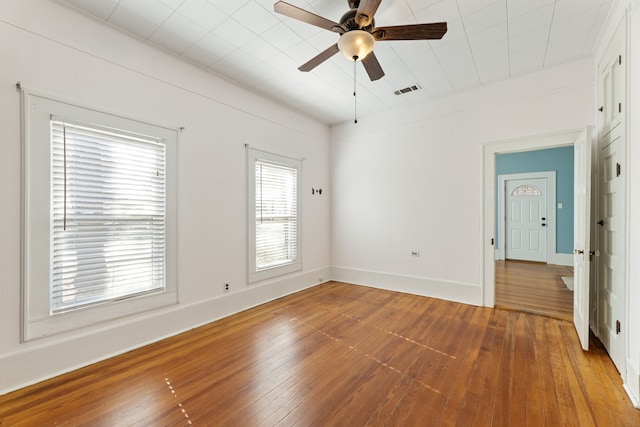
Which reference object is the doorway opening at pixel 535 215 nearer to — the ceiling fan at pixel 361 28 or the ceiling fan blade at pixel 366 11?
the ceiling fan at pixel 361 28

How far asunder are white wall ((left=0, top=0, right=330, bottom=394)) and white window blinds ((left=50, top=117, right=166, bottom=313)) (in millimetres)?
221

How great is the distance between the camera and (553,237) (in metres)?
6.73

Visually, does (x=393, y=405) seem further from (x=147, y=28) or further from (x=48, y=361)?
(x=147, y=28)

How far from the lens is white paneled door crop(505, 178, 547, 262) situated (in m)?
6.89

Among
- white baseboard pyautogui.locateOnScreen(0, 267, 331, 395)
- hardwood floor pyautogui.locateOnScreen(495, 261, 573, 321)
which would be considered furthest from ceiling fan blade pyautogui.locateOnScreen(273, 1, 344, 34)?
hardwood floor pyautogui.locateOnScreen(495, 261, 573, 321)

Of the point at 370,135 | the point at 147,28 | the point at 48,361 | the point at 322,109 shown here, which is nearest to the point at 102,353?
the point at 48,361

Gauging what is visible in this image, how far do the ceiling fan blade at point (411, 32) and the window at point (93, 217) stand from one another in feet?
7.87

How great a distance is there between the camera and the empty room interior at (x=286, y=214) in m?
2.02

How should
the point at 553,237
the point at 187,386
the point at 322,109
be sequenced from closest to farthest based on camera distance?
the point at 187,386 → the point at 322,109 → the point at 553,237

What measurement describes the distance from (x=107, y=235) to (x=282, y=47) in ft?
8.54

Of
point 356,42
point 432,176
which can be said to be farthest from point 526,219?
point 356,42

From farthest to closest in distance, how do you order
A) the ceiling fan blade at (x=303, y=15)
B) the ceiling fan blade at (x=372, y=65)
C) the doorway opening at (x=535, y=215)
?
1. the doorway opening at (x=535, y=215)
2. the ceiling fan blade at (x=372, y=65)
3. the ceiling fan blade at (x=303, y=15)

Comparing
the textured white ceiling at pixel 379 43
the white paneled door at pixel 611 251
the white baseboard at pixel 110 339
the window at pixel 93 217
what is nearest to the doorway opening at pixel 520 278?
the white paneled door at pixel 611 251

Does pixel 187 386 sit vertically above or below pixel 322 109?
below
